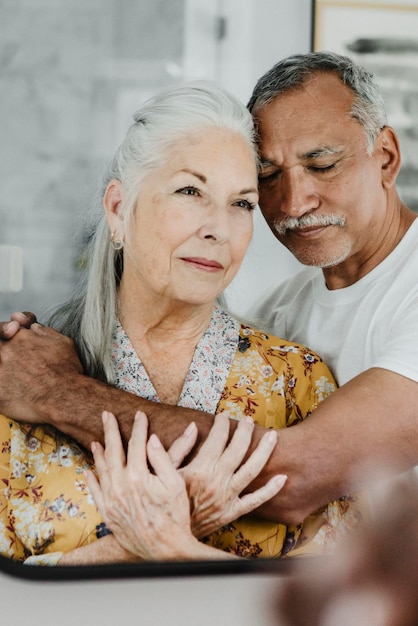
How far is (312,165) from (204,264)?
0.68 ft

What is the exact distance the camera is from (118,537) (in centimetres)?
98

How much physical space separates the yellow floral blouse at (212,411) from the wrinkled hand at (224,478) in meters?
0.04

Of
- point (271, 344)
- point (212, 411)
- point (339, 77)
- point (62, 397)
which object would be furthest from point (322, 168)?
point (62, 397)

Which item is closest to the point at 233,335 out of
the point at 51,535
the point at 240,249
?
the point at 240,249

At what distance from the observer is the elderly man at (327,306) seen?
1014 mm

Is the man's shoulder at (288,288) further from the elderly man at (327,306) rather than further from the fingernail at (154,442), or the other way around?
the fingernail at (154,442)

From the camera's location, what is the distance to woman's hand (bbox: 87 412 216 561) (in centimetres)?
97

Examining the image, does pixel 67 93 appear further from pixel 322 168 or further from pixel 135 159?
pixel 322 168

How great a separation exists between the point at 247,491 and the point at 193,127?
0.46 meters

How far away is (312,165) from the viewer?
1.07m

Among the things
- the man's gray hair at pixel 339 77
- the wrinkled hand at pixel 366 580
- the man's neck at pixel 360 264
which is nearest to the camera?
the wrinkled hand at pixel 366 580

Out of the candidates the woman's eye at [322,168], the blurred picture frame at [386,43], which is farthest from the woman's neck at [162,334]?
the blurred picture frame at [386,43]

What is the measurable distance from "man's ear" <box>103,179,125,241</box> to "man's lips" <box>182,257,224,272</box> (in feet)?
0.32

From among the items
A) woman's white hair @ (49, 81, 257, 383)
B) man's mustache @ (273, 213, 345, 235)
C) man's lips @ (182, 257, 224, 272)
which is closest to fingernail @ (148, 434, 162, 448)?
woman's white hair @ (49, 81, 257, 383)
